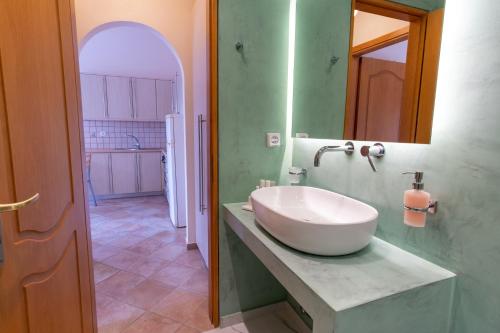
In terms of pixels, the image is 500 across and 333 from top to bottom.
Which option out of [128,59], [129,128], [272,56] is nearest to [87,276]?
[272,56]

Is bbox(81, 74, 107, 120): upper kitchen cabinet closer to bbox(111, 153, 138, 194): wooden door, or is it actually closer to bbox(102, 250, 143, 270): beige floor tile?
bbox(111, 153, 138, 194): wooden door

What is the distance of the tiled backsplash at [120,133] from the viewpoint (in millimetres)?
5082

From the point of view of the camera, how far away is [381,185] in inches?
44.9

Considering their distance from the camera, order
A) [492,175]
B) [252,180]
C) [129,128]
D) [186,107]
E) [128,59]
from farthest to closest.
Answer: [129,128], [128,59], [186,107], [252,180], [492,175]

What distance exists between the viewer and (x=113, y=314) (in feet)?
6.17

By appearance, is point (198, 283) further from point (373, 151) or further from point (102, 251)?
point (373, 151)

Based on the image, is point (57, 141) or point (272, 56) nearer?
point (57, 141)

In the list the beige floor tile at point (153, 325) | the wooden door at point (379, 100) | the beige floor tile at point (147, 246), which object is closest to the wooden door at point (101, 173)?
the beige floor tile at point (147, 246)

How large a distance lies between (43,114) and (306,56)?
4.65 ft

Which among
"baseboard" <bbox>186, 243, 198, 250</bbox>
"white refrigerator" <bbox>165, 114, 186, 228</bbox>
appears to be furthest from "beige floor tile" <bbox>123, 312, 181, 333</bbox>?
"white refrigerator" <bbox>165, 114, 186, 228</bbox>

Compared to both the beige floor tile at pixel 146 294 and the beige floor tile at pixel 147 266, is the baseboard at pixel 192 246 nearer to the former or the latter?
the beige floor tile at pixel 147 266

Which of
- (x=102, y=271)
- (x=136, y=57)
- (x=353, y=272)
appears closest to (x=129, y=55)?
(x=136, y=57)

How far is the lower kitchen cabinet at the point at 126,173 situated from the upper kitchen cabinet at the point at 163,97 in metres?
0.88

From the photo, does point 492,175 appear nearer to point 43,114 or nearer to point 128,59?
point 43,114
